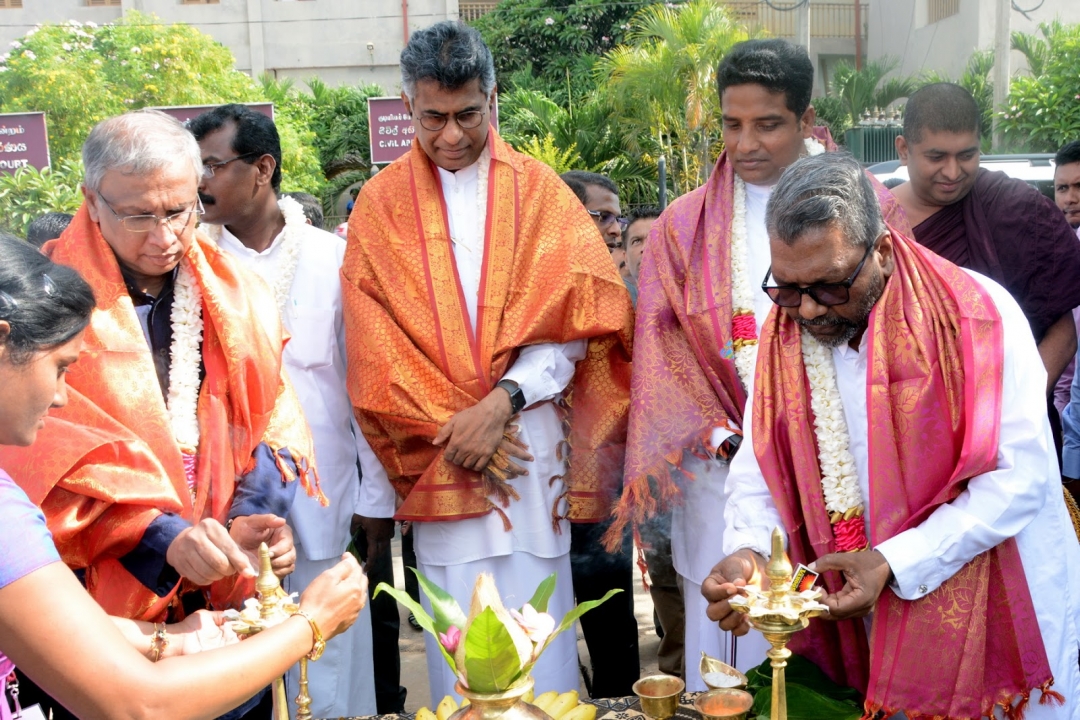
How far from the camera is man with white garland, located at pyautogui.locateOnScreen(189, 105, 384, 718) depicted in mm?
3615

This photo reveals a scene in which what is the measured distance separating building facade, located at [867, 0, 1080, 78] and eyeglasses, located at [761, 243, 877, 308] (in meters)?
17.8

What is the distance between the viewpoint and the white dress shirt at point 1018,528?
242 centimetres

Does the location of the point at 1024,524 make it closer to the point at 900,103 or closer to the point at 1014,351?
the point at 1014,351

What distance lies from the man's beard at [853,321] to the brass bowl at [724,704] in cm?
89

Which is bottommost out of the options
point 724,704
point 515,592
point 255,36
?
point 515,592

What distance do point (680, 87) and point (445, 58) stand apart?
Result: 12.9 m

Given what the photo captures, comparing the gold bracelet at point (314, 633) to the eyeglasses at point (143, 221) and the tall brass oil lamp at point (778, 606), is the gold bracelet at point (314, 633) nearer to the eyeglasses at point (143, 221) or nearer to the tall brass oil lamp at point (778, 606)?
the tall brass oil lamp at point (778, 606)

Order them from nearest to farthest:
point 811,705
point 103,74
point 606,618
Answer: point 811,705 < point 606,618 < point 103,74

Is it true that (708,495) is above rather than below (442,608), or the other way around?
below

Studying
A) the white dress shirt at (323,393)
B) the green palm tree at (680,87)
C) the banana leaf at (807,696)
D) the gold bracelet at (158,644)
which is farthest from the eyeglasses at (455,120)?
the green palm tree at (680,87)

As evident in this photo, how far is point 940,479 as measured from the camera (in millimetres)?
2525

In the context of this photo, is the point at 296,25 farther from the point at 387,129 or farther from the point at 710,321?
the point at 710,321

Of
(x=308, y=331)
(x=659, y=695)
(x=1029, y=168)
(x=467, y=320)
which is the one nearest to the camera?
(x=659, y=695)

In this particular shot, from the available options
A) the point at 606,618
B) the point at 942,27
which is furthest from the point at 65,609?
the point at 942,27
